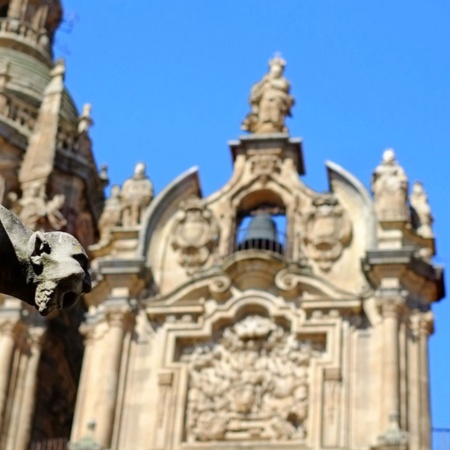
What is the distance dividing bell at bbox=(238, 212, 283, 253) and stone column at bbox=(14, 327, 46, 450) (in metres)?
4.11

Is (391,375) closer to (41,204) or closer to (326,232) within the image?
(326,232)

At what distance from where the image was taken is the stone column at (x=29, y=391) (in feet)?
84.3

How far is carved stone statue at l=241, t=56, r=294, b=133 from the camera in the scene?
2695cm

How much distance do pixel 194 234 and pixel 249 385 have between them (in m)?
3.39

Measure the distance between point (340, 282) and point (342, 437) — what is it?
305 cm

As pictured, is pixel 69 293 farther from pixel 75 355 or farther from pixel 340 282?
pixel 75 355

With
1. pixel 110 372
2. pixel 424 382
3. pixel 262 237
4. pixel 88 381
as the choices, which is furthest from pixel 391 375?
pixel 88 381

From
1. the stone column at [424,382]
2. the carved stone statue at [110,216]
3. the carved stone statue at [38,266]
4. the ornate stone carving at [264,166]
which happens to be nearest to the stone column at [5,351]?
the carved stone statue at [110,216]

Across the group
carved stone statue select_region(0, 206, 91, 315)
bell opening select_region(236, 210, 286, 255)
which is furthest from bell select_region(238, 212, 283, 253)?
carved stone statue select_region(0, 206, 91, 315)

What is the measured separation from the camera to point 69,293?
16.3 feet

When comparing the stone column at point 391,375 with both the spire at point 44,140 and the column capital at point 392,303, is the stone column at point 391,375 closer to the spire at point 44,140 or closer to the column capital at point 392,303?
the column capital at point 392,303

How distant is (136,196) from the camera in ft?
86.9

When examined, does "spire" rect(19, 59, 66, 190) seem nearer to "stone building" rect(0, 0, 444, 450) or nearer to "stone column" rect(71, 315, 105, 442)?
"stone building" rect(0, 0, 444, 450)

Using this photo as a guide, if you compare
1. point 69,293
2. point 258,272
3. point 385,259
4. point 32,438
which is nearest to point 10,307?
point 32,438
